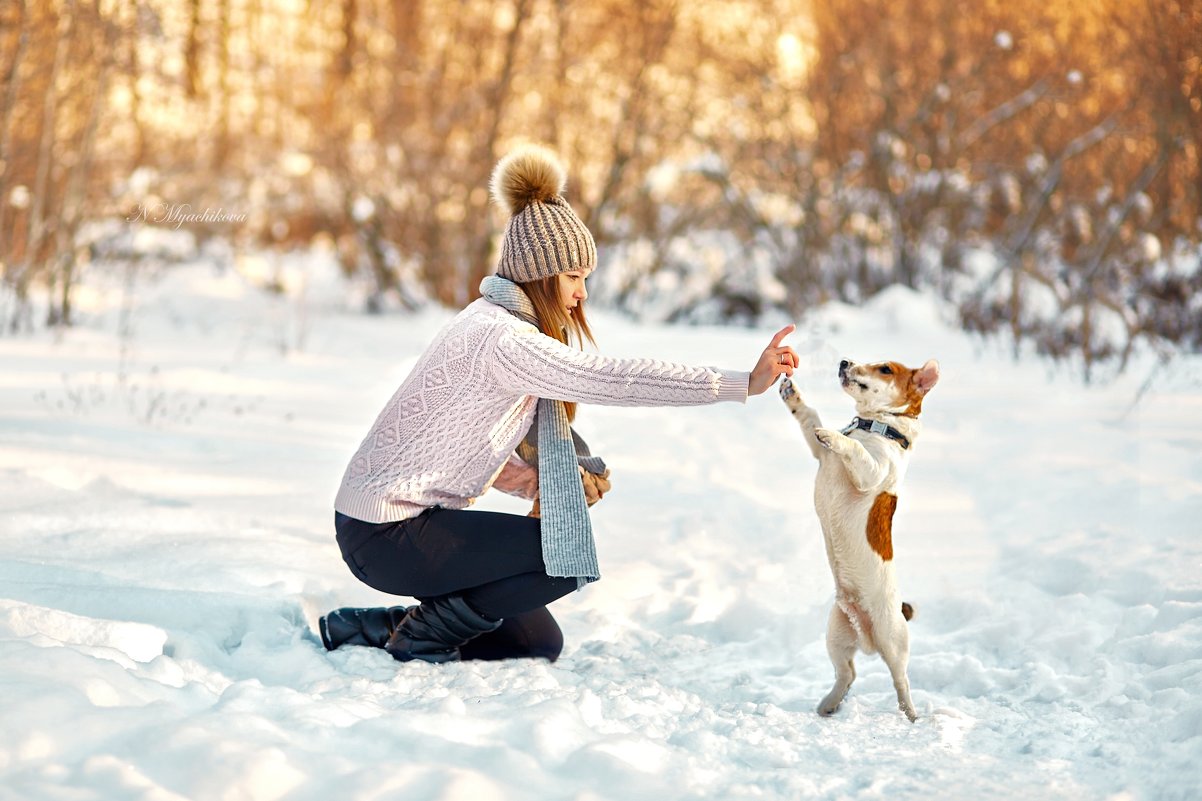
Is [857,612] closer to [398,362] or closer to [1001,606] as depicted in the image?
[1001,606]

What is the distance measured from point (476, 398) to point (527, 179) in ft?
2.08

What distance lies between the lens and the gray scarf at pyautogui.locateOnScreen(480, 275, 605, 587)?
3098mm

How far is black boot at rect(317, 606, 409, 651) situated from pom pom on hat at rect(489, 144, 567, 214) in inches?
49.3

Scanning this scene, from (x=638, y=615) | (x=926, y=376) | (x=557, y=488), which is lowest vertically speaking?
(x=638, y=615)

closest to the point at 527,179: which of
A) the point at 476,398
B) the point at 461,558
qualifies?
the point at 476,398

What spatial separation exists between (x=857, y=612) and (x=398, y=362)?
6.10 meters

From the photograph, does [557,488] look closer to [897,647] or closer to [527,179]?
[527,179]

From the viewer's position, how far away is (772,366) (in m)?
2.87

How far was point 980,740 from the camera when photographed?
2.89 meters

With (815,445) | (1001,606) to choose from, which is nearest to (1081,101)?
(1001,606)

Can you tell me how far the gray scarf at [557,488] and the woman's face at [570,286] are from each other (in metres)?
0.10

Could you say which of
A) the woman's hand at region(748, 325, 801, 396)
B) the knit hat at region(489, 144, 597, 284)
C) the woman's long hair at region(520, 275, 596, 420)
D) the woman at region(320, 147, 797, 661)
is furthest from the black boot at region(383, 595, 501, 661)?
the woman's hand at region(748, 325, 801, 396)

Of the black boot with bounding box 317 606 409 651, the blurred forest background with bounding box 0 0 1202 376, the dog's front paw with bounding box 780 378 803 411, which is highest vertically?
the blurred forest background with bounding box 0 0 1202 376

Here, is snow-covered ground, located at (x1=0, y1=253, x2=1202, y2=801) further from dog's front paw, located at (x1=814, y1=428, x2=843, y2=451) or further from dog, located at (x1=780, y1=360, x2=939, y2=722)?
dog's front paw, located at (x1=814, y1=428, x2=843, y2=451)
